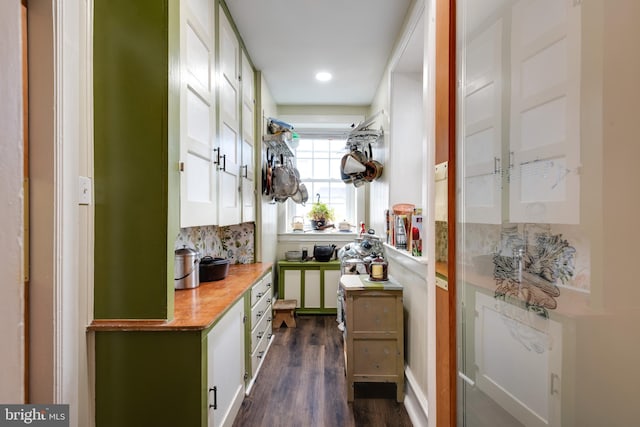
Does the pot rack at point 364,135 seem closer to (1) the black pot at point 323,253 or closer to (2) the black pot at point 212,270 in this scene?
(1) the black pot at point 323,253

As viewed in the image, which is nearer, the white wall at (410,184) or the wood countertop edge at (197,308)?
the wood countertop edge at (197,308)

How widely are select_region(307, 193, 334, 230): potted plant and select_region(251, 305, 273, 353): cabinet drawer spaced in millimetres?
1661

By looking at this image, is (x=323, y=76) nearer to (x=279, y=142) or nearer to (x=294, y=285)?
(x=279, y=142)

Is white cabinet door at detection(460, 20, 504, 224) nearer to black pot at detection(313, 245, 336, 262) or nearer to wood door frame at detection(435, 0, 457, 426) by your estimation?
wood door frame at detection(435, 0, 457, 426)

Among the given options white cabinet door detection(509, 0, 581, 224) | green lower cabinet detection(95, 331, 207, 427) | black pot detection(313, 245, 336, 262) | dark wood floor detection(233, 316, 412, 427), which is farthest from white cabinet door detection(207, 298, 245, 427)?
black pot detection(313, 245, 336, 262)

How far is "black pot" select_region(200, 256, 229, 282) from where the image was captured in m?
2.10

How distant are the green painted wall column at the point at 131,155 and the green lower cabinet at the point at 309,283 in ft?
8.68

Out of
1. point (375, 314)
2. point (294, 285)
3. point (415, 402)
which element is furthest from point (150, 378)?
point (294, 285)

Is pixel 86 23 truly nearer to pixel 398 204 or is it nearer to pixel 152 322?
pixel 152 322

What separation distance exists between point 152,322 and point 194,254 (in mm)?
709

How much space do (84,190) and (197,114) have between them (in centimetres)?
72

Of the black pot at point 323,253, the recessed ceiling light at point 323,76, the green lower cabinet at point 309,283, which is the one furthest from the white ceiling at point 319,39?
the green lower cabinet at point 309,283

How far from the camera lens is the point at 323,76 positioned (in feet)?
10.6

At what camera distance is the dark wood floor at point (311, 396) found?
6.31 feet
